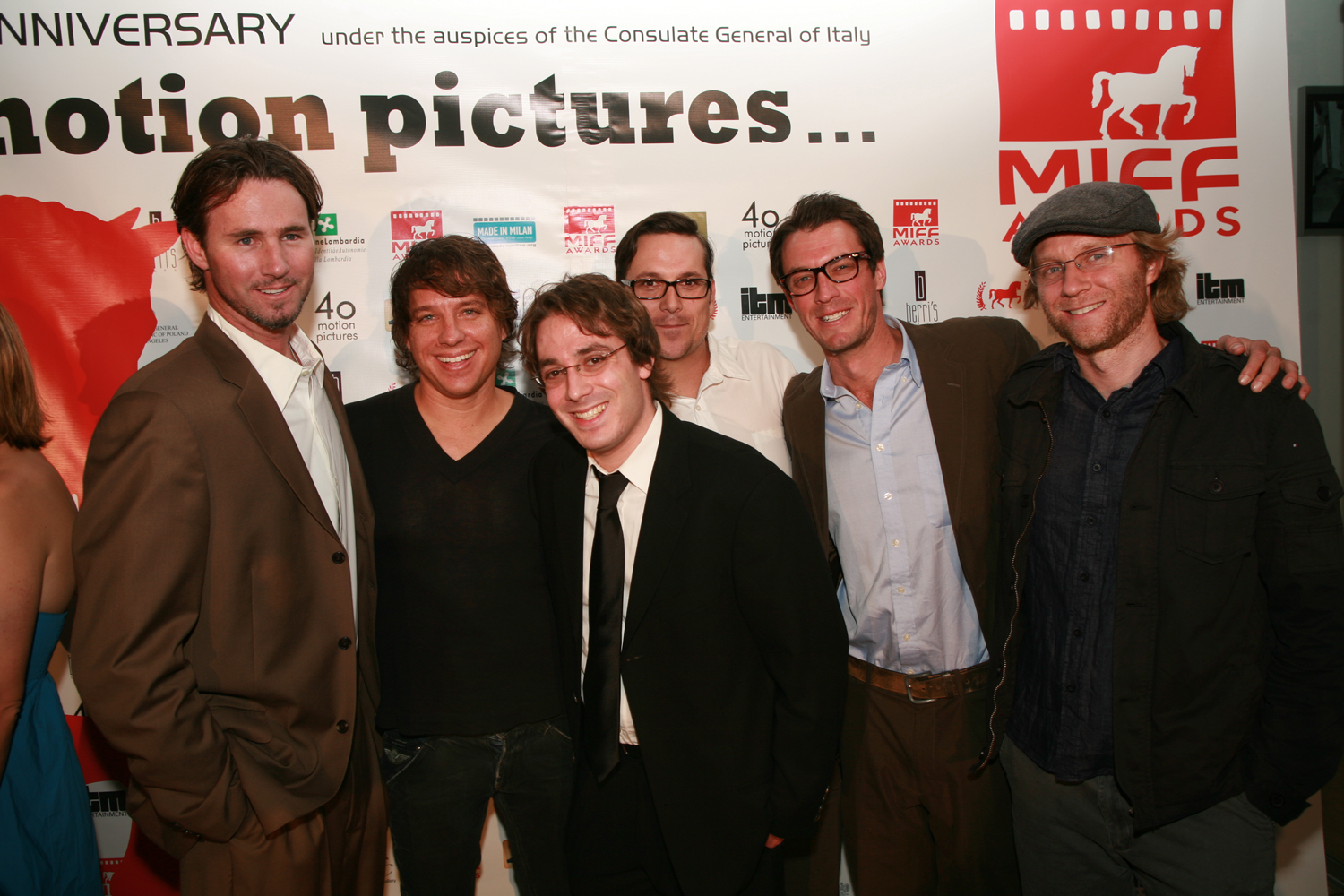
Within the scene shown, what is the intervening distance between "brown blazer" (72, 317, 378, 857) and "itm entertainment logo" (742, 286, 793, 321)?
6.27 feet

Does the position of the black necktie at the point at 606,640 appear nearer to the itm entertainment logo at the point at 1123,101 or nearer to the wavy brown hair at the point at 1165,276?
the wavy brown hair at the point at 1165,276

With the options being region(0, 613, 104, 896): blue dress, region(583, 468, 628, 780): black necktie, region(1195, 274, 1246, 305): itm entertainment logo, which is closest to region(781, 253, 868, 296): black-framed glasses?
region(583, 468, 628, 780): black necktie

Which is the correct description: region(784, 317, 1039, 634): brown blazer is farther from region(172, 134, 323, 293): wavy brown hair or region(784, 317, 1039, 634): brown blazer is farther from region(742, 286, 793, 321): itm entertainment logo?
region(172, 134, 323, 293): wavy brown hair

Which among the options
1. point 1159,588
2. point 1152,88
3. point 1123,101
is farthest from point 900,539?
point 1152,88

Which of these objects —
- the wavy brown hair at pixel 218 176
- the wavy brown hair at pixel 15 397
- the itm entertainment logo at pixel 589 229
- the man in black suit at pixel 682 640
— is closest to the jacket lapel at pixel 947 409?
the man in black suit at pixel 682 640

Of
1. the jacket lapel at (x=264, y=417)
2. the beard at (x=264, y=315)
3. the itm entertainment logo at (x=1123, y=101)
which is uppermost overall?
the itm entertainment logo at (x=1123, y=101)

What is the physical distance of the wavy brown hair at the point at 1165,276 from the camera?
168 centimetres

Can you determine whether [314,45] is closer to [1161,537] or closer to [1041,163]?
[1041,163]

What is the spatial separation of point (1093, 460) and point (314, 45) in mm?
3096

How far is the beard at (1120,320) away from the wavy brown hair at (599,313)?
1019 mm

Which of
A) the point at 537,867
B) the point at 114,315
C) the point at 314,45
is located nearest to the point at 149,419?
the point at 537,867

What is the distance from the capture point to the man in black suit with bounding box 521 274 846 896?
4.96ft

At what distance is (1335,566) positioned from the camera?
1466 mm

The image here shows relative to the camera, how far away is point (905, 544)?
2.01 m
